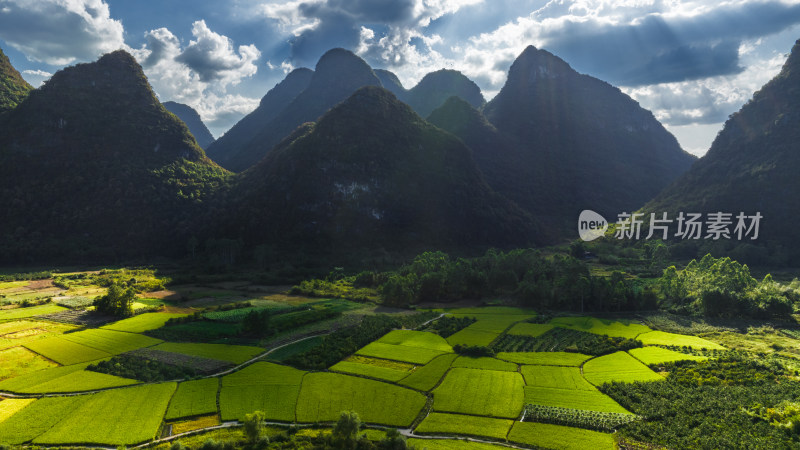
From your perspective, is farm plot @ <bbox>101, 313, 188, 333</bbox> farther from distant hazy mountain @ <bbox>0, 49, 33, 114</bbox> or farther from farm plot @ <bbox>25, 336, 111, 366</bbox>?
distant hazy mountain @ <bbox>0, 49, 33, 114</bbox>

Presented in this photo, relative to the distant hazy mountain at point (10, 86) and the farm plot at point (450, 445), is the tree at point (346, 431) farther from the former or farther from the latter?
the distant hazy mountain at point (10, 86)

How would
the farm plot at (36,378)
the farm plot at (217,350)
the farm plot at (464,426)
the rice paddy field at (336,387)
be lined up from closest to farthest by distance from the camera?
1. the farm plot at (464,426)
2. the rice paddy field at (336,387)
3. the farm plot at (36,378)
4. the farm plot at (217,350)

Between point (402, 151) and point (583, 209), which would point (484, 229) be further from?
point (583, 209)

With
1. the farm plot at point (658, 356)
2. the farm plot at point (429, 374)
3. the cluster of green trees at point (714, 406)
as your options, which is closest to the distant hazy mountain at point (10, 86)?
the farm plot at point (429, 374)

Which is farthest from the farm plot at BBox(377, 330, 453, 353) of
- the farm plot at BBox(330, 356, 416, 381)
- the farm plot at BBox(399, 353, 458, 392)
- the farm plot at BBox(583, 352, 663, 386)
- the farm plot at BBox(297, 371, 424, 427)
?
the farm plot at BBox(583, 352, 663, 386)

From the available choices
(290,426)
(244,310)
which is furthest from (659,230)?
(290,426)
